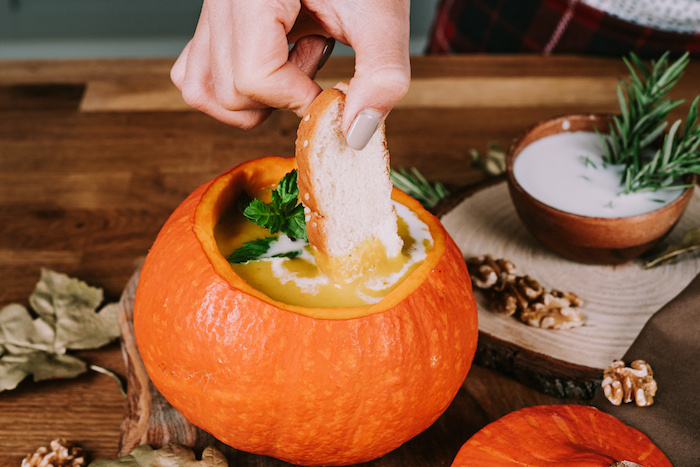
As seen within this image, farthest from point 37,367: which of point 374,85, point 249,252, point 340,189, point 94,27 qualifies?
point 94,27

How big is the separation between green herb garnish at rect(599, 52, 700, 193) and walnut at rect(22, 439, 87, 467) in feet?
3.03

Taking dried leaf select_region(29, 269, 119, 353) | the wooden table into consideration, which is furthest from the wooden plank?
dried leaf select_region(29, 269, 119, 353)

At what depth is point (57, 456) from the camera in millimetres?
856

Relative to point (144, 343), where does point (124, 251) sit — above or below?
below

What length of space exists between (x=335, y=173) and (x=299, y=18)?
292 millimetres

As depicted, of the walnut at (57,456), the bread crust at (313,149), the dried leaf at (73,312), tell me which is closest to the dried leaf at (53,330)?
the dried leaf at (73,312)

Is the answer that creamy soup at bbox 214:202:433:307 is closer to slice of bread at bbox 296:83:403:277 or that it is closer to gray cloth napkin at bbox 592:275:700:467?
slice of bread at bbox 296:83:403:277

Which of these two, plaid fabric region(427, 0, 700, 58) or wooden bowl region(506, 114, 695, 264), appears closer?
wooden bowl region(506, 114, 695, 264)

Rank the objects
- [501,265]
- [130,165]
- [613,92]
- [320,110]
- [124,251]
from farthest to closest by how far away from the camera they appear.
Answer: [613,92], [130,165], [124,251], [501,265], [320,110]

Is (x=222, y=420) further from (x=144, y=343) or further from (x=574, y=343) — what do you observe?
(x=574, y=343)

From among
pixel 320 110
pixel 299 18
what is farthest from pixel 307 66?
pixel 320 110

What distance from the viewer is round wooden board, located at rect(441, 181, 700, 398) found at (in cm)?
91

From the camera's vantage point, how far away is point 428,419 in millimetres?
775

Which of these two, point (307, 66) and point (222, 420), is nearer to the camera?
point (222, 420)
